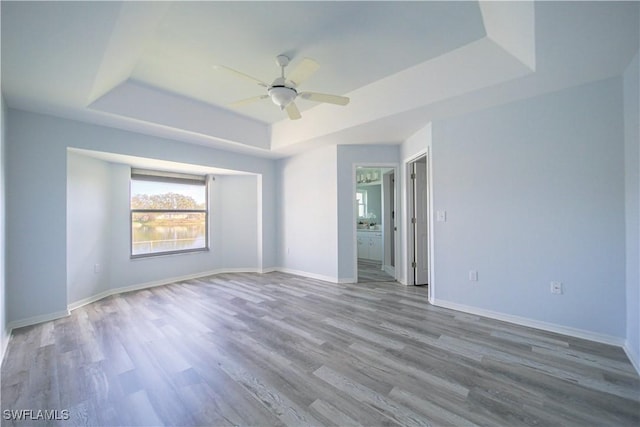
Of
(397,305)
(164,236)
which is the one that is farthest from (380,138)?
(164,236)

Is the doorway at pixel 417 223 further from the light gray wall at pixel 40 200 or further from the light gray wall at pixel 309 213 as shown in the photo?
the light gray wall at pixel 40 200

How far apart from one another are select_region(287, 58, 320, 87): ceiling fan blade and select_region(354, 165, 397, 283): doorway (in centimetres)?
257

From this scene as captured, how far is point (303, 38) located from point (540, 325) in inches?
153

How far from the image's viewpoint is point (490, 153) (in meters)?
3.05

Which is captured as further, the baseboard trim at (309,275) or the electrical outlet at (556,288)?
the baseboard trim at (309,275)

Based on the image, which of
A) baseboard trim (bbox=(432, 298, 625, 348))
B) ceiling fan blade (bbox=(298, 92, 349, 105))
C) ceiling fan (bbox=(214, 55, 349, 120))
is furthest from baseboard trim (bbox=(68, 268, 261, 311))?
ceiling fan blade (bbox=(298, 92, 349, 105))

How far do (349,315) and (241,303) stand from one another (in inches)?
62.4

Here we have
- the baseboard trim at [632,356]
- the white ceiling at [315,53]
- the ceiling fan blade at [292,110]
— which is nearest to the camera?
the white ceiling at [315,53]

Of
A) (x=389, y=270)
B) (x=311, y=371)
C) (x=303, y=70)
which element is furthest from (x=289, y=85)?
(x=389, y=270)

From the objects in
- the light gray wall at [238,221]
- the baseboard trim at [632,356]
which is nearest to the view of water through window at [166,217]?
the light gray wall at [238,221]

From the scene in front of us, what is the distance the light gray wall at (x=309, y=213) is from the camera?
4750mm

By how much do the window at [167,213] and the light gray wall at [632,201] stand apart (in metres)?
6.10

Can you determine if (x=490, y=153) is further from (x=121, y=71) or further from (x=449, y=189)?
(x=121, y=71)

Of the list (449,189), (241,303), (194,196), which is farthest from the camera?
(194,196)
